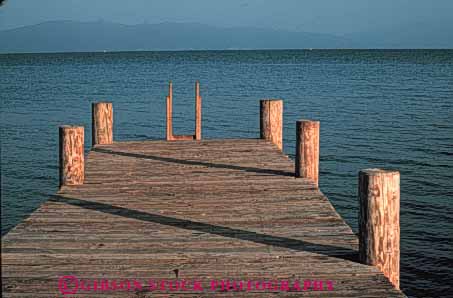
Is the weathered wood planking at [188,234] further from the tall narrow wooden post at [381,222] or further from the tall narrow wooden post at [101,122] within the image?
the tall narrow wooden post at [101,122]

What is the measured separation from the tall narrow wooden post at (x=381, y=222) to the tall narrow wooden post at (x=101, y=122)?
796 centimetres

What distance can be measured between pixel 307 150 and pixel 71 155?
3350 mm

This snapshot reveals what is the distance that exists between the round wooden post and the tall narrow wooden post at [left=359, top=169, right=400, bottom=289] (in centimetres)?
461

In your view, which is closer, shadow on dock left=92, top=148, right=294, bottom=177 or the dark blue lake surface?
shadow on dock left=92, top=148, right=294, bottom=177

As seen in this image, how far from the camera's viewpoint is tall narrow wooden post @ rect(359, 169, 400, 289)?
18.9 feet

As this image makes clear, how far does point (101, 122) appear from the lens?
43.1ft

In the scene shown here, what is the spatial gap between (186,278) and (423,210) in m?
9.35

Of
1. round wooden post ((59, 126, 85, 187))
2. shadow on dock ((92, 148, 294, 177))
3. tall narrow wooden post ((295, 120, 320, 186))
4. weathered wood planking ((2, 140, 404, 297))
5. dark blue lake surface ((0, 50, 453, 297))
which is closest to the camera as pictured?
weathered wood planking ((2, 140, 404, 297))

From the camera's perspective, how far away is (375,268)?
18.6ft

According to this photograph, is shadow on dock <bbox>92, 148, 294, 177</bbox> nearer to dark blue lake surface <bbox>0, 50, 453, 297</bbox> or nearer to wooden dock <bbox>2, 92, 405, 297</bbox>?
wooden dock <bbox>2, 92, 405, 297</bbox>

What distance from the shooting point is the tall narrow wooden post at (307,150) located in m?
9.45

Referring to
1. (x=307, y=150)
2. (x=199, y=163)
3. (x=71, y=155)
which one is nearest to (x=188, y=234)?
(x=71, y=155)

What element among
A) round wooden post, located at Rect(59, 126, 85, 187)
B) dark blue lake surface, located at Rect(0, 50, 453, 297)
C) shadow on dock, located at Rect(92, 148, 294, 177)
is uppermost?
round wooden post, located at Rect(59, 126, 85, 187)

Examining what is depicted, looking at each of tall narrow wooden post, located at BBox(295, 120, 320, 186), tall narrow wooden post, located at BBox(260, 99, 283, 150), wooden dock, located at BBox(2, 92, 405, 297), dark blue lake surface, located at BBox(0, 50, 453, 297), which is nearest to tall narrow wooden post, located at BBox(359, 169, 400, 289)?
wooden dock, located at BBox(2, 92, 405, 297)
